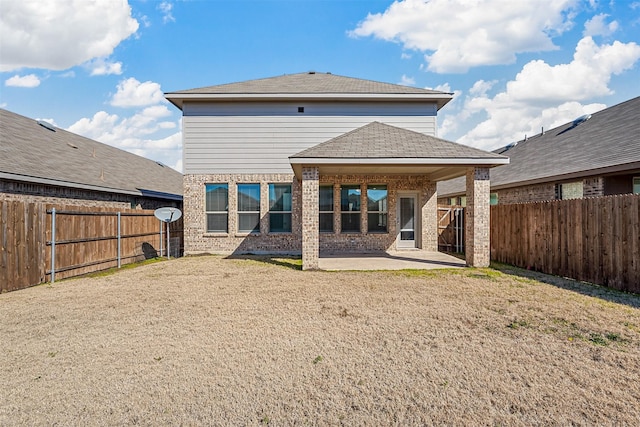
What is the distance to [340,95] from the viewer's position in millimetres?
12859

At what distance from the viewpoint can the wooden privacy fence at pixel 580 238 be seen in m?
6.64

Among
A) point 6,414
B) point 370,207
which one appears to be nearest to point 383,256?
point 370,207

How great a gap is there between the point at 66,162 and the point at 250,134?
22.7 ft

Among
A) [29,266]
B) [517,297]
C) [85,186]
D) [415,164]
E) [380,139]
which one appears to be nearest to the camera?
[517,297]

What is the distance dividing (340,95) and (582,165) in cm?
863

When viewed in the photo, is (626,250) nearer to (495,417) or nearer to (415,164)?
(415,164)

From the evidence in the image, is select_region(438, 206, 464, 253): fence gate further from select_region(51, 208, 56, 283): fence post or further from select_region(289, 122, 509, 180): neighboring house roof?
select_region(51, 208, 56, 283): fence post

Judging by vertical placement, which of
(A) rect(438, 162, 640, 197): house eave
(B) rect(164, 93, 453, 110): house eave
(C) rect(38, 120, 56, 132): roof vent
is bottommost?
(A) rect(438, 162, 640, 197): house eave

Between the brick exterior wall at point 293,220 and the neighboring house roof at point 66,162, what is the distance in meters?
3.15

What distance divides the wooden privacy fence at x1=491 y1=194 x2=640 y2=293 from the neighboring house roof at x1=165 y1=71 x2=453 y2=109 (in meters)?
5.57

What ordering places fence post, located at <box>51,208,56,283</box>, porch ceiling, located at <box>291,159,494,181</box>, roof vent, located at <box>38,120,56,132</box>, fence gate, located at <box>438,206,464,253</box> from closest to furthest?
fence post, located at <box>51,208,56,283</box>, porch ceiling, located at <box>291,159,494,181</box>, fence gate, located at <box>438,206,464,253</box>, roof vent, located at <box>38,120,56,132</box>

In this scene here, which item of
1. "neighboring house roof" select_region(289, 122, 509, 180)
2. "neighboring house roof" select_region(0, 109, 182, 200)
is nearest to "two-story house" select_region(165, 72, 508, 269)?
"neighboring house roof" select_region(289, 122, 509, 180)

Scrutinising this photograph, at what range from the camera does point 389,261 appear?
10.8 m

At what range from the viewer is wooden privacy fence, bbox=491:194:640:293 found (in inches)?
261
